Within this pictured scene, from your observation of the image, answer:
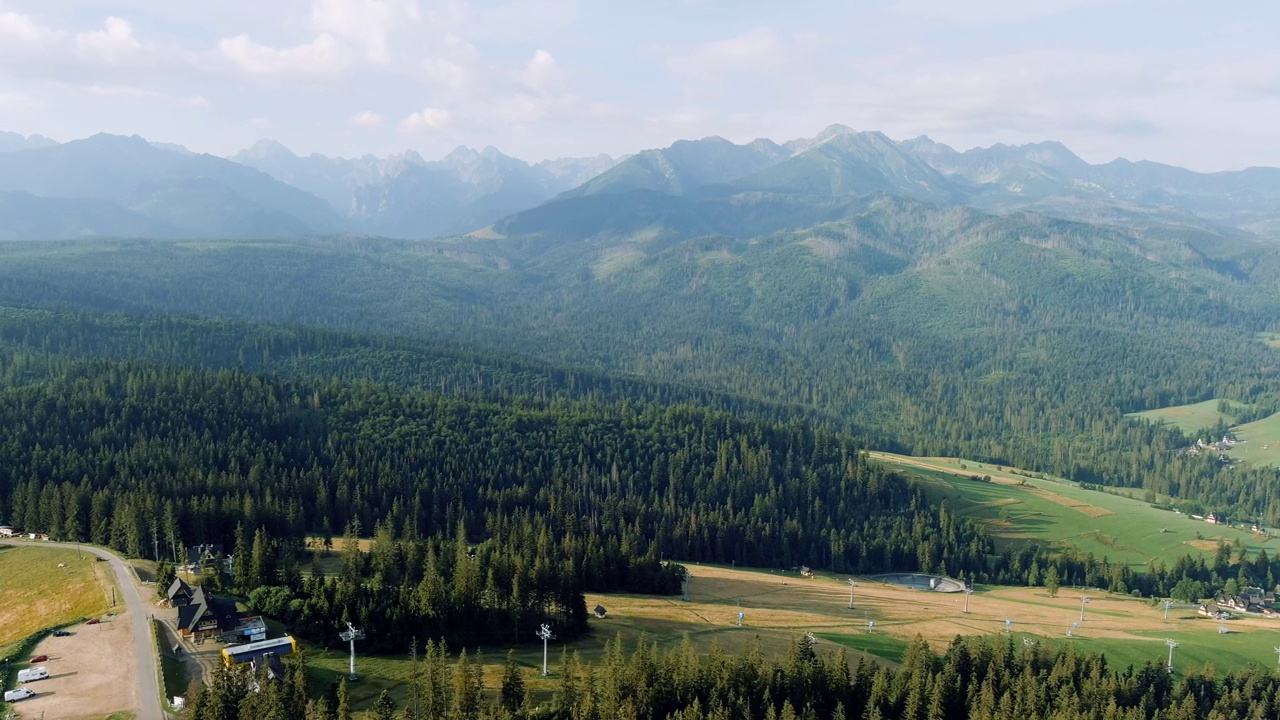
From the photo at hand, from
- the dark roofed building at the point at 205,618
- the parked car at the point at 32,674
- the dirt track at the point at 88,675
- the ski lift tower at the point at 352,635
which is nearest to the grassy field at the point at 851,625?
the ski lift tower at the point at 352,635

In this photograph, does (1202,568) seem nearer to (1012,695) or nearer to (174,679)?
(1012,695)

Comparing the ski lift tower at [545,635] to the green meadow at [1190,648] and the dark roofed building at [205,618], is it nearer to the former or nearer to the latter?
the dark roofed building at [205,618]

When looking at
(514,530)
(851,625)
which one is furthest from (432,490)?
(851,625)

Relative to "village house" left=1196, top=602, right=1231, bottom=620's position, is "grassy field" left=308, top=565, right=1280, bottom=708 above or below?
above

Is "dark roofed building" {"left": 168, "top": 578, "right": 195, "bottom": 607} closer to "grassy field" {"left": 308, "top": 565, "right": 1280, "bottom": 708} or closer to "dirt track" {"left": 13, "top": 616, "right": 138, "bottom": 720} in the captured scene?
"dirt track" {"left": 13, "top": 616, "right": 138, "bottom": 720}

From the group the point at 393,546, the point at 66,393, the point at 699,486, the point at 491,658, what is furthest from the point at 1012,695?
the point at 66,393

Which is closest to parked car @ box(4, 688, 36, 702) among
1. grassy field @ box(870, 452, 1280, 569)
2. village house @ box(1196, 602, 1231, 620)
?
village house @ box(1196, 602, 1231, 620)
